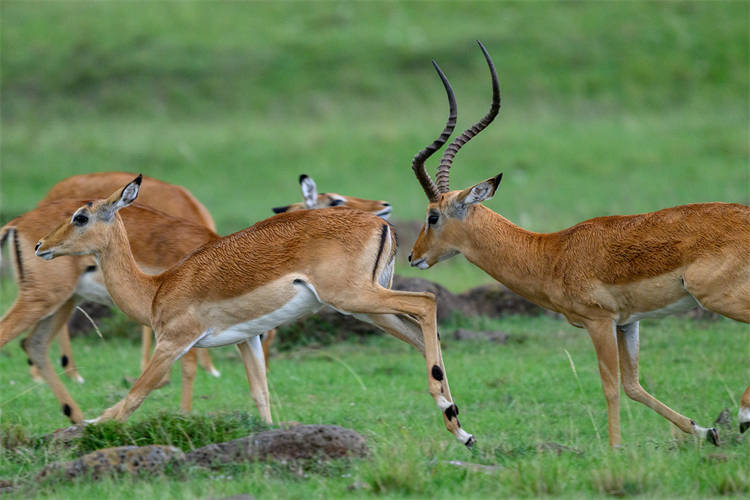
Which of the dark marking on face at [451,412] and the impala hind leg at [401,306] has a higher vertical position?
the impala hind leg at [401,306]

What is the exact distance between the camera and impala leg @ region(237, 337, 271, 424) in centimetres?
671

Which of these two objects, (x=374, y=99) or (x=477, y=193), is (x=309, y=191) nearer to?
(x=477, y=193)

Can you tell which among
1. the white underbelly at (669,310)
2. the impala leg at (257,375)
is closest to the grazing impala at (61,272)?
the impala leg at (257,375)

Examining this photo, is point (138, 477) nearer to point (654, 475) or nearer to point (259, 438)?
point (259, 438)

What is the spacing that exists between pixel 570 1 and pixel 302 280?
21149mm

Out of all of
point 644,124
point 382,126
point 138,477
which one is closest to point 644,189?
point 644,124

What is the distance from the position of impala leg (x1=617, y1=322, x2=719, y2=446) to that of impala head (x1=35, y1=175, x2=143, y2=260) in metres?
2.92

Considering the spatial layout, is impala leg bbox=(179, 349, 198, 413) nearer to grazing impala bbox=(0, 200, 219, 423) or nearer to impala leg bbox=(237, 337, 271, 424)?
grazing impala bbox=(0, 200, 219, 423)

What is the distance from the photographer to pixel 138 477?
5.00 m

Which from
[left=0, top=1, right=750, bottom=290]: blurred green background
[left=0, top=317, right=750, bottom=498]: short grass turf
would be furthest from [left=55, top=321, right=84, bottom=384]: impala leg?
[left=0, top=1, right=750, bottom=290]: blurred green background

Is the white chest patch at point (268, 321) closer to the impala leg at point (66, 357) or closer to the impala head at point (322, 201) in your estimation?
the impala leg at point (66, 357)

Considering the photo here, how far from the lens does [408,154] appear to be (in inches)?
728

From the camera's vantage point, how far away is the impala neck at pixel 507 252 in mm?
6340

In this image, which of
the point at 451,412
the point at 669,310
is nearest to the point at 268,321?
the point at 451,412
